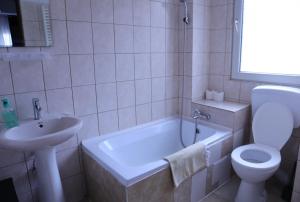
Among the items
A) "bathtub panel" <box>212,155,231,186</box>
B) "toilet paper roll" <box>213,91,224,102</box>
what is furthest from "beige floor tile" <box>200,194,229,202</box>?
"toilet paper roll" <box>213,91,224,102</box>

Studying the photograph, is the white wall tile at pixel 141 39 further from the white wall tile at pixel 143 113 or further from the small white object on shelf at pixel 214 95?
the small white object on shelf at pixel 214 95

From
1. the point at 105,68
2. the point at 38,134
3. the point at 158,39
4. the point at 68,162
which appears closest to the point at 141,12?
the point at 158,39

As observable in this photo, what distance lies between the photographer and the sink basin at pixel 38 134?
125 centimetres

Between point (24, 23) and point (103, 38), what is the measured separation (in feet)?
1.96

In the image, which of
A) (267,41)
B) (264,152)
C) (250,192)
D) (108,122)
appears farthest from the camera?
(267,41)

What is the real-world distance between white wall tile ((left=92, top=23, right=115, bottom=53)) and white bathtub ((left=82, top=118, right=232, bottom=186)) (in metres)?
0.79

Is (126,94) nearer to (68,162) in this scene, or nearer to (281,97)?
(68,162)

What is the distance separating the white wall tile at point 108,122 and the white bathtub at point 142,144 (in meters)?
0.05

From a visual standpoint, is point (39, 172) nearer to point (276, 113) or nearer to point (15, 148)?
point (15, 148)

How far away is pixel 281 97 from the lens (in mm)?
1924

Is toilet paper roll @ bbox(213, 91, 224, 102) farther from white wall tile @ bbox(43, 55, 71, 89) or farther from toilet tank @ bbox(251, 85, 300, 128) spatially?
white wall tile @ bbox(43, 55, 71, 89)

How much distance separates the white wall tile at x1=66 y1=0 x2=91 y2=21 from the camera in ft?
5.55

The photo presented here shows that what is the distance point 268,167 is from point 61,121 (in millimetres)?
1609

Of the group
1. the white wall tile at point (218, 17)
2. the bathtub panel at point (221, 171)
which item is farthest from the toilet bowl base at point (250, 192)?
the white wall tile at point (218, 17)
